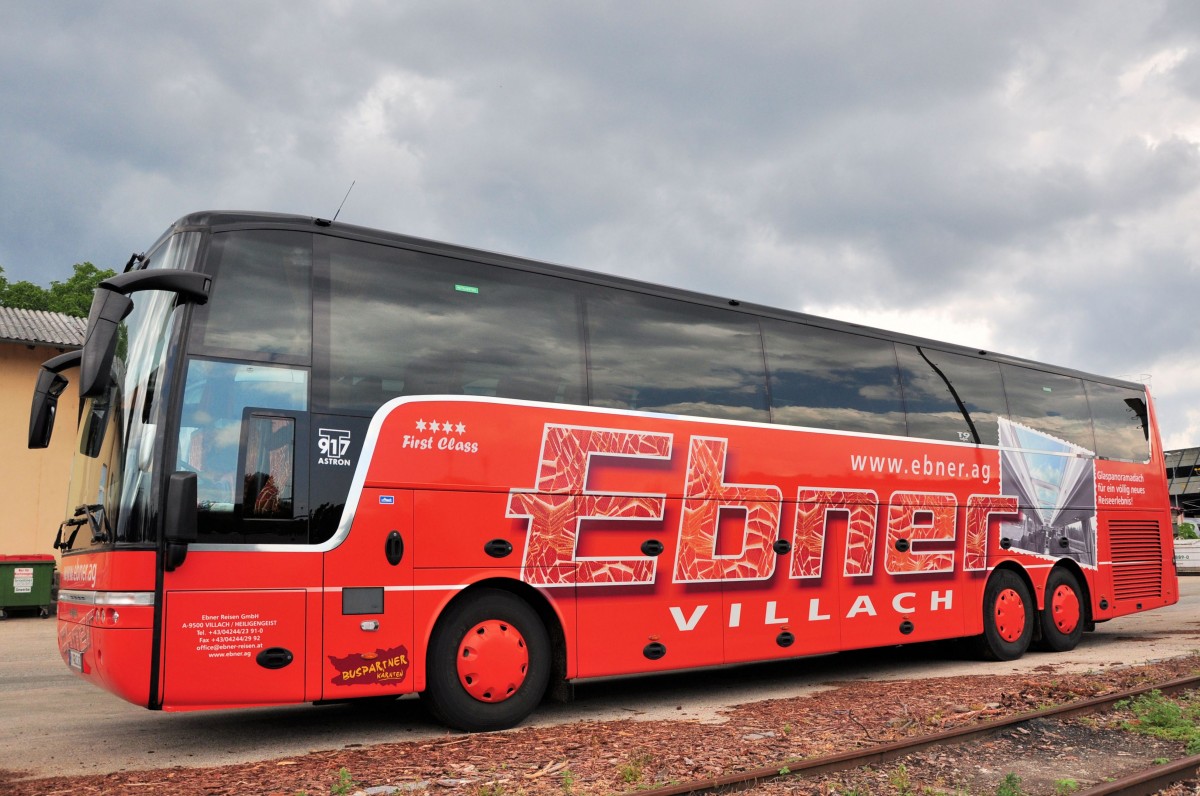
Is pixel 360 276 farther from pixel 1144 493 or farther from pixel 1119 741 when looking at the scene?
pixel 1144 493

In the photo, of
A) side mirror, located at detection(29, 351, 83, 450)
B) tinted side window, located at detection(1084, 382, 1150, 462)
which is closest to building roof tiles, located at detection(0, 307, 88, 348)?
side mirror, located at detection(29, 351, 83, 450)

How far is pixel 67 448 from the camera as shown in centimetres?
2303

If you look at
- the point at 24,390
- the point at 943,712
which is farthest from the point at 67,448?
the point at 943,712

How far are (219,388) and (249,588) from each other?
138 centimetres

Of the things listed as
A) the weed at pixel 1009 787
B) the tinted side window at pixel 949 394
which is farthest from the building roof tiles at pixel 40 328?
the weed at pixel 1009 787

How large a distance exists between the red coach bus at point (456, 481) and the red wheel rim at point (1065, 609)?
2506 mm

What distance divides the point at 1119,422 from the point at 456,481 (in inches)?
449

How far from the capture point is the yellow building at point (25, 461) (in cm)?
2166

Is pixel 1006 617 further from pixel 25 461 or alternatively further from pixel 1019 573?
pixel 25 461

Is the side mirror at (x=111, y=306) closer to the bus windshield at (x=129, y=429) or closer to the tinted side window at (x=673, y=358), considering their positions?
the bus windshield at (x=129, y=429)

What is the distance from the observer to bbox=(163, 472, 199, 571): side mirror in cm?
645

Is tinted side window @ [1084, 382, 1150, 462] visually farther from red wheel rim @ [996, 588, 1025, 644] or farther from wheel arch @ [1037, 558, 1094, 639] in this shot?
red wheel rim @ [996, 588, 1025, 644]

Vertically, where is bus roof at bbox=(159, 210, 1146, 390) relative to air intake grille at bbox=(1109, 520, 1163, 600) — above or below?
above

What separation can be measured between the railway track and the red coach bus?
250 centimetres
